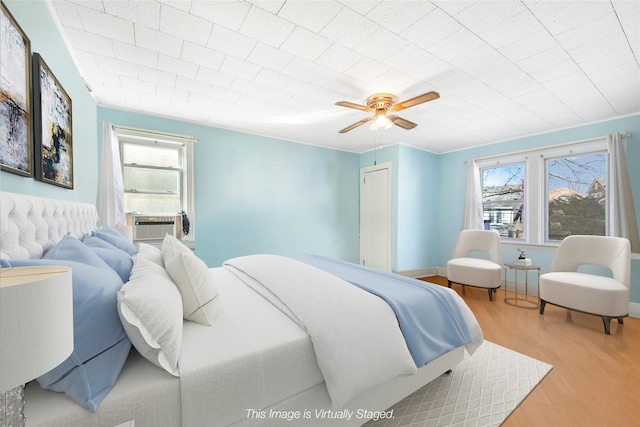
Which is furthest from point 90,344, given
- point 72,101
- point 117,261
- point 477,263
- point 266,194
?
point 477,263

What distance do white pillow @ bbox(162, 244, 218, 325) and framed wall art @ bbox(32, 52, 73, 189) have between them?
0.86 m

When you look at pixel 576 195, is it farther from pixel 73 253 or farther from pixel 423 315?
pixel 73 253

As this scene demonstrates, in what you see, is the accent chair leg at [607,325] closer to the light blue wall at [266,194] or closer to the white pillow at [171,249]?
the light blue wall at [266,194]

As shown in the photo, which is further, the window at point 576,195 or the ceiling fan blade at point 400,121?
the window at point 576,195

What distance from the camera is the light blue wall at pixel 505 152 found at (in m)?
3.11

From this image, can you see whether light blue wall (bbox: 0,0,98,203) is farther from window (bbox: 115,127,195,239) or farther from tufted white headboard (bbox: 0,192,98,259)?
window (bbox: 115,127,195,239)

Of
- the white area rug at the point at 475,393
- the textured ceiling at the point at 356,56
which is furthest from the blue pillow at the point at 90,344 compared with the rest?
the textured ceiling at the point at 356,56

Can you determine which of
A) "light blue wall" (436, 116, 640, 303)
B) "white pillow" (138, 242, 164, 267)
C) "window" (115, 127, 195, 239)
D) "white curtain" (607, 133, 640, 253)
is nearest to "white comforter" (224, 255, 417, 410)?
"white pillow" (138, 242, 164, 267)

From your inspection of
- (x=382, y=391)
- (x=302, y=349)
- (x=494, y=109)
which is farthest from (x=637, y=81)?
(x=302, y=349)

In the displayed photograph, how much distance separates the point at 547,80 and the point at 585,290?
219 cm

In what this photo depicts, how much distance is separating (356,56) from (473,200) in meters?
3.51

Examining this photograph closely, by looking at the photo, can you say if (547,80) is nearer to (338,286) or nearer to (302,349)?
(338,286)

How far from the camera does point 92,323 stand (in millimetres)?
848

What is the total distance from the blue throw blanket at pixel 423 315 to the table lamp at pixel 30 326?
1380mm
